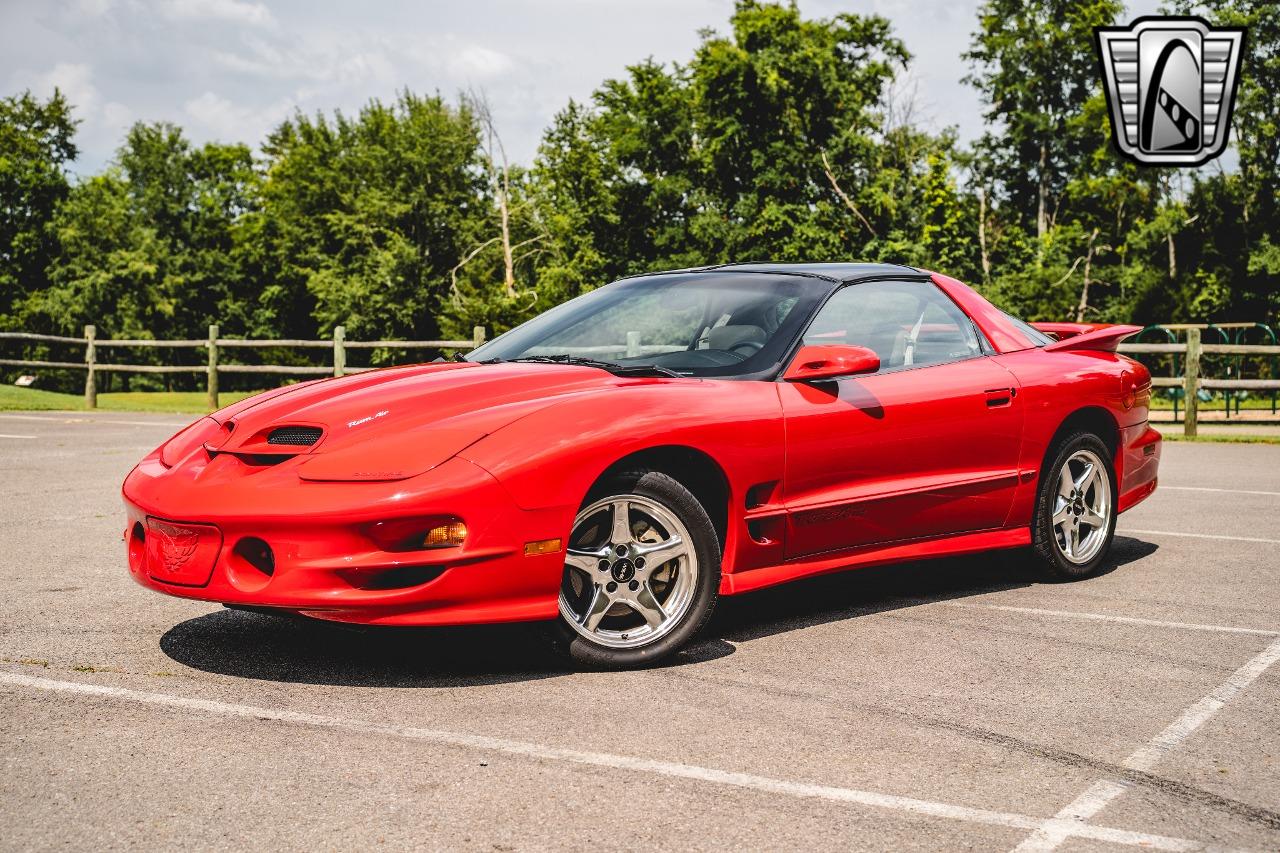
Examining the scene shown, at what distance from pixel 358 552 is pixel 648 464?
1081 mm

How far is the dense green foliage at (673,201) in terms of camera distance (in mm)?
42250

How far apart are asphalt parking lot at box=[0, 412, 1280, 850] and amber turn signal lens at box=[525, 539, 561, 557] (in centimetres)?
35

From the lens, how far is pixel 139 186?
66812 millimetres

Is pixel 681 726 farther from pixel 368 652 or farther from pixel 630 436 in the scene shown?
pixel 368 652

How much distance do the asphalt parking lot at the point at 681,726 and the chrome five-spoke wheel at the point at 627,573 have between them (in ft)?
0.58

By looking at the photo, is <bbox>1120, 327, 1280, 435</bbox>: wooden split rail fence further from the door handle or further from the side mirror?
the side mirror

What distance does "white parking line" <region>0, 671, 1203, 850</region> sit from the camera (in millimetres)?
3111

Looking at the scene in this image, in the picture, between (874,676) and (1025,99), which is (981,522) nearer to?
(874,676)

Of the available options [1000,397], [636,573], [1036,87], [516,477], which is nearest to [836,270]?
[1000,397]

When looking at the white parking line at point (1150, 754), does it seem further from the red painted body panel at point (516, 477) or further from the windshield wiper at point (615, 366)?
the windshield wiper at point (615, 366)

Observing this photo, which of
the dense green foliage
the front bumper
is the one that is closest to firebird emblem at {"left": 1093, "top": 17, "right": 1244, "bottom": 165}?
the dense green foliage

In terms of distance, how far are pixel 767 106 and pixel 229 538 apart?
39.7m

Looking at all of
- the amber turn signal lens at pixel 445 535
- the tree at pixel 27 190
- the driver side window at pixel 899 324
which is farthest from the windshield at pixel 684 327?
the tree at pixel 27 190

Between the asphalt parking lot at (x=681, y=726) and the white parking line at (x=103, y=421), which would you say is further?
the white parking line at (x=103, y=421)
